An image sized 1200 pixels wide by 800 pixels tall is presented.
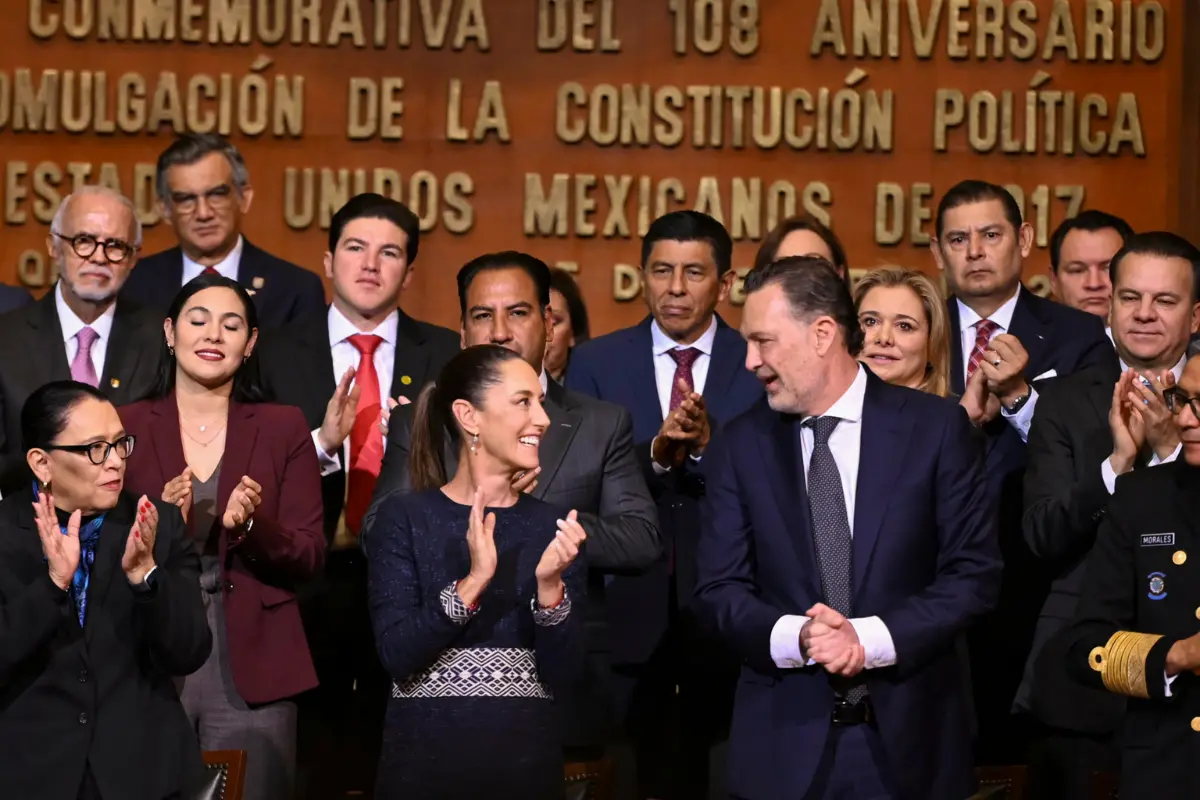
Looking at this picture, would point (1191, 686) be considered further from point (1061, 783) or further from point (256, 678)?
point (256, 678)

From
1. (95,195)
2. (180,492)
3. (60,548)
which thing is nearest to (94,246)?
(95,195)

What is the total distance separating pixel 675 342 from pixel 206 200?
5.66 ft

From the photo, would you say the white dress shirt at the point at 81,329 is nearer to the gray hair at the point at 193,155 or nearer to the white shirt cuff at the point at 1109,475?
the gray hair at the point at 193,155

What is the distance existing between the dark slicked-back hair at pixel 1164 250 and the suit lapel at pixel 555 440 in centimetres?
162

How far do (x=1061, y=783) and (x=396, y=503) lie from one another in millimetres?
2196

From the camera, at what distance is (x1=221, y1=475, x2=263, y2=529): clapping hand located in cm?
451

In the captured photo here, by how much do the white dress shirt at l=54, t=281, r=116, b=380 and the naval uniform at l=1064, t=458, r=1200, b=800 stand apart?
9.91ft

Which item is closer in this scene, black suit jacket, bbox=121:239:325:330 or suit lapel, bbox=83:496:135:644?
suit lapel, bbox=83:496:135:644

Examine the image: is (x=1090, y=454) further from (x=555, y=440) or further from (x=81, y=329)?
(x=81, y=329)

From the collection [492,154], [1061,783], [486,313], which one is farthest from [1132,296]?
[492,154]

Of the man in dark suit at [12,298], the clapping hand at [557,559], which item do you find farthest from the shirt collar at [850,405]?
the man in dark suit at [12,298]

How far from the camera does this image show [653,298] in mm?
→ 5895

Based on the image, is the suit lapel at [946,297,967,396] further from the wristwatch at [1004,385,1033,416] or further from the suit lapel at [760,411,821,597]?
the suit lapel at [760,411,821,597]

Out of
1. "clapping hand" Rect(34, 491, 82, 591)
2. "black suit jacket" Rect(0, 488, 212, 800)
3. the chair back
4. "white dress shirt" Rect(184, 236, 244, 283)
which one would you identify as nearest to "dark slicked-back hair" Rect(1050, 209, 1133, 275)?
"white dress shirt" Rect(184, 236, 244, 283)
